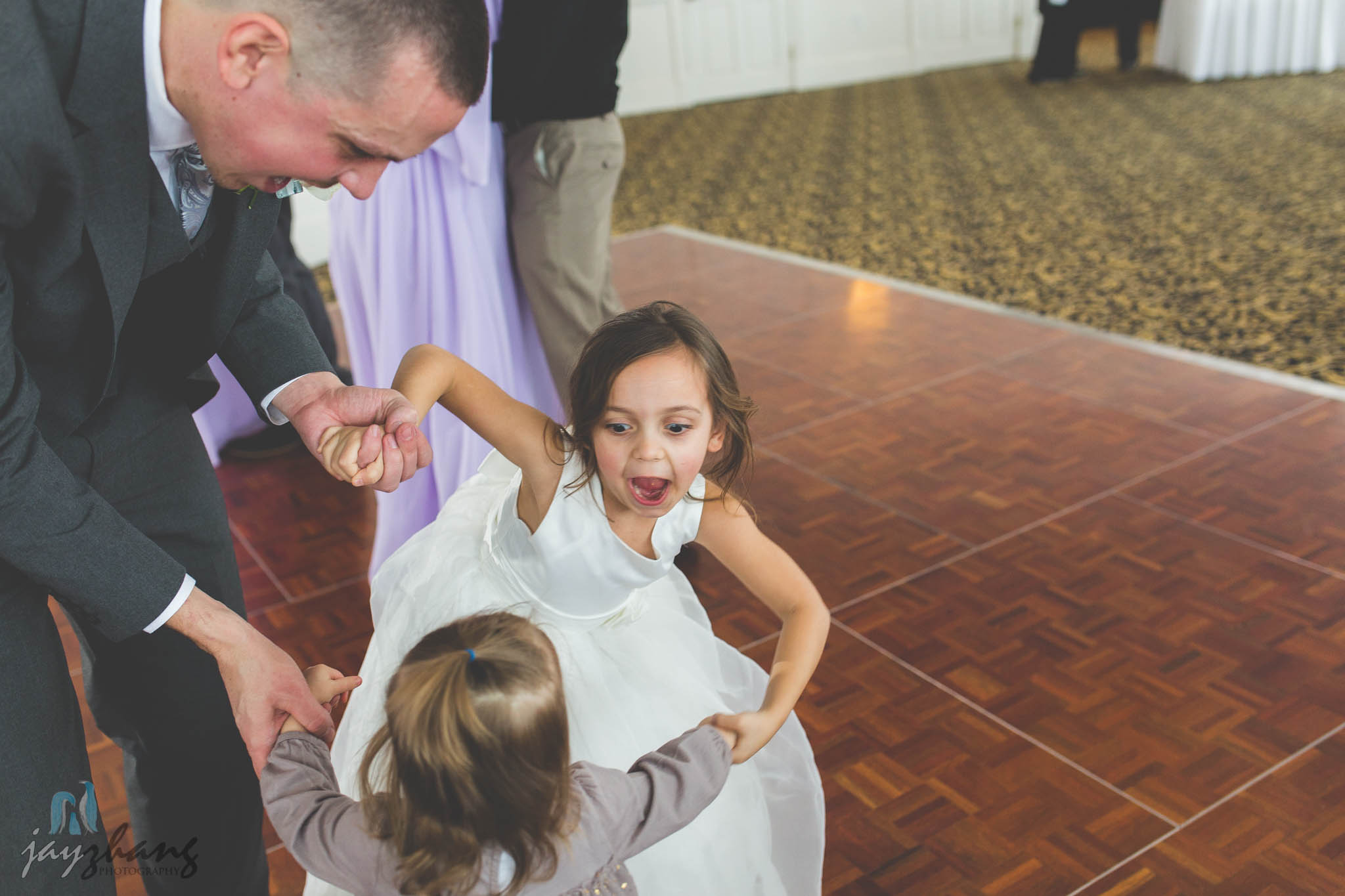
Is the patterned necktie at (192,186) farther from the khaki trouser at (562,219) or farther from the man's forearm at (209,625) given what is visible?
the khaki trouser at (562,219)

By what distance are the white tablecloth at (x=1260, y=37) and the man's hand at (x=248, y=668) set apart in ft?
32.3

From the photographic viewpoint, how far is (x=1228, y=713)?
218 cm

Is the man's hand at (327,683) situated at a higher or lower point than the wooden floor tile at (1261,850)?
higher

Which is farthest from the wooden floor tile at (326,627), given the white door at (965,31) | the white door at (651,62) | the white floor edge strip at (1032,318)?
the white door at (965,31)

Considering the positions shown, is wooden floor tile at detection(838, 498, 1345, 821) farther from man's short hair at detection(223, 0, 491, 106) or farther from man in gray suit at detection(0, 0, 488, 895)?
man's short hair at detection(223, 0, 491, 106)

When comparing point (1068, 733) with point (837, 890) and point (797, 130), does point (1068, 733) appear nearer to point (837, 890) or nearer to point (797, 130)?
point (837, 890)

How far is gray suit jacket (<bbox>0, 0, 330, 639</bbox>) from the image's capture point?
104 cm

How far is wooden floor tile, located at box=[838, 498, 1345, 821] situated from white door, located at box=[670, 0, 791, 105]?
28.4 feet

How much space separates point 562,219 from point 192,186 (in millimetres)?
1455

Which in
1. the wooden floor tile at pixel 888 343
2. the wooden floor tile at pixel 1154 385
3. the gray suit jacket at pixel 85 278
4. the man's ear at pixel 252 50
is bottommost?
the wooden floor tile at pixel 888 343

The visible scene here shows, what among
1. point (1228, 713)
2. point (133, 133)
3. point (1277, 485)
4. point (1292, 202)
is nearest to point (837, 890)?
point (1228, 713)

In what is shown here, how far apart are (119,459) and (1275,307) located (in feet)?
13.4

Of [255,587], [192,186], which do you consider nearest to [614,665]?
[192,186]

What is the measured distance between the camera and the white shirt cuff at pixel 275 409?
149cm
